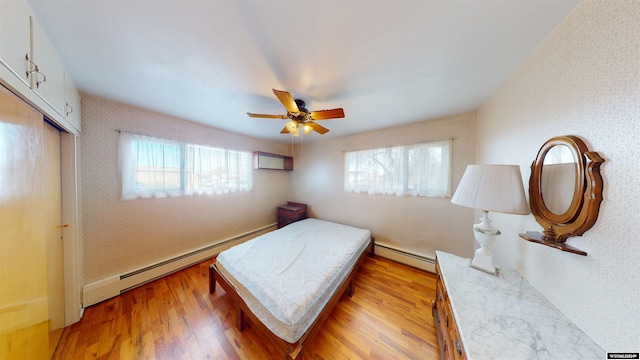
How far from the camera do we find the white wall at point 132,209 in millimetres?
1795

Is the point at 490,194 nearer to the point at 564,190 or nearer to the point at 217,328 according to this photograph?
the point at 564,190

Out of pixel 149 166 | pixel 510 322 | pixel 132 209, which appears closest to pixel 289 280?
pixel 510 322

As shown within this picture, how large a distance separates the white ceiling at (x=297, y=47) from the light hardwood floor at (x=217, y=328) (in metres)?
2.22

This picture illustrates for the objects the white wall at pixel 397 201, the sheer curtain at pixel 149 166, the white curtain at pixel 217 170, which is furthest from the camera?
the white curtain at pixel 217 170

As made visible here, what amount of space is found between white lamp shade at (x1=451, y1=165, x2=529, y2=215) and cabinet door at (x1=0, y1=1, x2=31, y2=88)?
2520 millimetres

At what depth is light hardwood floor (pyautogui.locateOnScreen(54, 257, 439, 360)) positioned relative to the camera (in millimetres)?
1319

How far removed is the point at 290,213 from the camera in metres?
3.42

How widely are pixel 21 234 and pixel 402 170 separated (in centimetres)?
339

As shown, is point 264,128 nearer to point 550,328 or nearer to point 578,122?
point 578,122

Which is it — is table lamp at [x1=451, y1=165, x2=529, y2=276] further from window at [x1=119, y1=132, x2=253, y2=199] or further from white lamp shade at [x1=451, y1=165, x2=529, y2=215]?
window at [x1=119, y1=132, x2=253, y2=199]

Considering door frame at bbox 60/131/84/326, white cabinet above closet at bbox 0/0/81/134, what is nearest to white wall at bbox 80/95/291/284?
door frame at bbox 60/131/84/326

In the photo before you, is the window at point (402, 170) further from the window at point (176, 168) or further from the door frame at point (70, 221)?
the door frame at point (70, 221)

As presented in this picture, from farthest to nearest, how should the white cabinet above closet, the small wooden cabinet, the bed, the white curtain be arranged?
1. the small wooden cabinet
2. the white curtain
3. the bed
4. the white cabinet above closet

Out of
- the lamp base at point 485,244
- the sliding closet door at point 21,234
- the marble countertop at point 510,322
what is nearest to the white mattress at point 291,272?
the marble countertop at point 510,322
